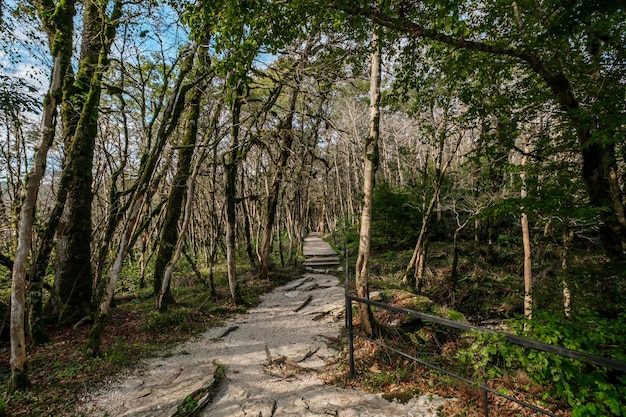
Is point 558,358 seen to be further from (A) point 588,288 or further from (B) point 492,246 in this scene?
(B) point 492,246

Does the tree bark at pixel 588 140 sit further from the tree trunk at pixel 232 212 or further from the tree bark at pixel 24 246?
the tree trunk at pixel 232 212

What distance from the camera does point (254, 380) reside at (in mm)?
4055

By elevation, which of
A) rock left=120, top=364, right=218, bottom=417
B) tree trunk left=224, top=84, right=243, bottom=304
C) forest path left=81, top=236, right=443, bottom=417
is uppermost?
tree trunk left=224, top=84, right=243, bottom=304

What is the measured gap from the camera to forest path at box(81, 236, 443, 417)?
10.7ft

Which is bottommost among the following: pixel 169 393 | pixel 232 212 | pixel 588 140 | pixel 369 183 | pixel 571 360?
pixel 169 393

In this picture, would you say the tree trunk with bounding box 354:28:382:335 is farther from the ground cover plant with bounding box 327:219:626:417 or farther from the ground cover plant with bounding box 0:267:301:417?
the ground cover plant with bounding box 0:267:301:417

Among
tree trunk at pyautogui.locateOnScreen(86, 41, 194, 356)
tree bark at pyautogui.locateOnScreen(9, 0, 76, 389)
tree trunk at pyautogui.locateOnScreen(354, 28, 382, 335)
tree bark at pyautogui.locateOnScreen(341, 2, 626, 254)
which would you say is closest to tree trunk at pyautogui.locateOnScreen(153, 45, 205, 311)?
tree trunk at pyautogui.locateOnScreen(86, 41, 194, 356)

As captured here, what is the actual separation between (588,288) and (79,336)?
8493mm

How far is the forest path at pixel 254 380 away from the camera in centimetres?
327

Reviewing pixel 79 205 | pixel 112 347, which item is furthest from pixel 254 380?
pixel 79 205

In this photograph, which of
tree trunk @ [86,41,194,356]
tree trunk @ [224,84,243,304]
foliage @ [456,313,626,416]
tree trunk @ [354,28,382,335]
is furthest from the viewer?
tree trunk @ [224,84,243,304]

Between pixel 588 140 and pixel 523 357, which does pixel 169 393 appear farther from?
pixel 588 140

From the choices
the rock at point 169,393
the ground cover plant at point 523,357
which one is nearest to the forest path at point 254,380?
the rock at point 169,393

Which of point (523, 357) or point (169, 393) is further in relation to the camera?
point (169, 393)
